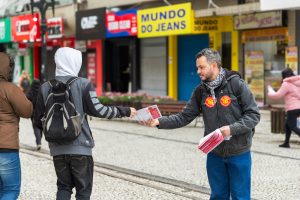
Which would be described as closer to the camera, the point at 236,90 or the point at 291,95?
the point at 236,90

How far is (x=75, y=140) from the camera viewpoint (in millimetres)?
4887

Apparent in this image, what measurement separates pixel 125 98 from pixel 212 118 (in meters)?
13.3

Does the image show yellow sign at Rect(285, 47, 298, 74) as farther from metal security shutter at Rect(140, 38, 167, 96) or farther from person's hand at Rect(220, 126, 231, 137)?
person's hand at Rect(220, 126, 231, 137)

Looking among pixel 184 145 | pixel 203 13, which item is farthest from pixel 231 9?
pixel 184 145

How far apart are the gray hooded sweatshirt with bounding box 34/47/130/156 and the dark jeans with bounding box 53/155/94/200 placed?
0.06 m

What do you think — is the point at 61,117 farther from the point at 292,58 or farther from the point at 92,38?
the point at 92,38

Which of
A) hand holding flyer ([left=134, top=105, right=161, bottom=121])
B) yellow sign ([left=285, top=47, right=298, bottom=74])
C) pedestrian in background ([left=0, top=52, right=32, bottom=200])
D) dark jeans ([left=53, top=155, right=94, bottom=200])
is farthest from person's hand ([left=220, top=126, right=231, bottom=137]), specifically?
yellow sign ([left=285, top=47, right=298, bottom=74])

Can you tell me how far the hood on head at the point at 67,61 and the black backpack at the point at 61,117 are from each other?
0.10 m

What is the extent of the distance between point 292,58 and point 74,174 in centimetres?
1458

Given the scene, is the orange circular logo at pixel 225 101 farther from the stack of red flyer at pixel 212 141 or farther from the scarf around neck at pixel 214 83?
the stack of red flyer at pixel 212 141

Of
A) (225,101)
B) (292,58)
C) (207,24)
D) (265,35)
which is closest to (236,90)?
(225,101)

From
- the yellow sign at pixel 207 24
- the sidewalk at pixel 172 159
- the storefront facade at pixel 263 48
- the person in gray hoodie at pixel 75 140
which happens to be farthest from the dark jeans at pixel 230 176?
the yellow sign at pixel 207 24

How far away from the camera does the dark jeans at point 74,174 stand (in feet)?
16.2

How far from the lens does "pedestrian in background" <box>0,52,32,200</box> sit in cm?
521
